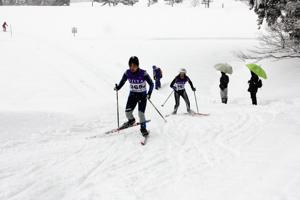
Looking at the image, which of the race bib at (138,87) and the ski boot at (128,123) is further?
the ski boot at (128,123)

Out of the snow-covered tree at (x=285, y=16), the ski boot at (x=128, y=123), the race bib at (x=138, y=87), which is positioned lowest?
the ski boot at (x=128, y=123)

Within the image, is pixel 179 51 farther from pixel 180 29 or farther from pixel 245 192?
pixel 245 192

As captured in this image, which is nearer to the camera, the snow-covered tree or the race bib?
the race bib

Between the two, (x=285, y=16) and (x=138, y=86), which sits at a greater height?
(x=285, y=16)

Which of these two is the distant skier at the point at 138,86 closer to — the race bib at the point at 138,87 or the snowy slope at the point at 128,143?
the race bib at the point at 138,87

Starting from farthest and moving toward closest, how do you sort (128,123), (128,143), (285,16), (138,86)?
(285,16) → (128,123) → (138,86) → (128,143)

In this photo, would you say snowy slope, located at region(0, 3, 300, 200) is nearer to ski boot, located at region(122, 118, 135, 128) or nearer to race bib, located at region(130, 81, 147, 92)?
ski boot, located at region(122, 118, 135, 128)

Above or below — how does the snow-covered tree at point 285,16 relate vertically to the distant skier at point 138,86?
above

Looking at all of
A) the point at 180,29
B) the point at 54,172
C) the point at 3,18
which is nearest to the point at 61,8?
the point at 3,18

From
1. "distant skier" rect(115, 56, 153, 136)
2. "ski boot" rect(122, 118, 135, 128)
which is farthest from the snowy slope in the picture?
"distant skier" rect(115, 56, 153, 136)

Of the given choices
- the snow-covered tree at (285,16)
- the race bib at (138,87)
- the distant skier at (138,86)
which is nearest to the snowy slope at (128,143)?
the distant skier at (138,86)

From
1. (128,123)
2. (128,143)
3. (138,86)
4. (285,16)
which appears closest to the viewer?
(128,143)

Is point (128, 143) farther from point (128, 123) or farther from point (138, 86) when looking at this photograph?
point (138, 86)

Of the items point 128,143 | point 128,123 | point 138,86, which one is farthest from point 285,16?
point 128,143
